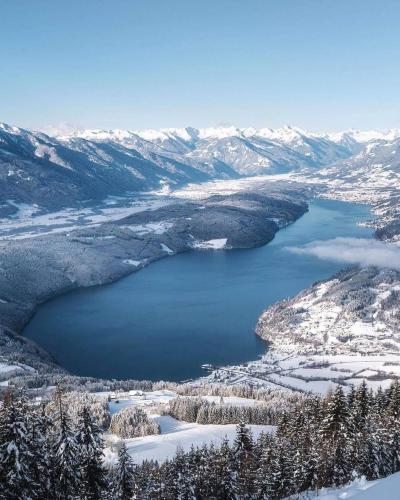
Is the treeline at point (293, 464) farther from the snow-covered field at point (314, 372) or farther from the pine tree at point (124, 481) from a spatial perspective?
the snow-covered field at point (314, 372)

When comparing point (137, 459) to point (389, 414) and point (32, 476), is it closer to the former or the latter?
point (389, 414)

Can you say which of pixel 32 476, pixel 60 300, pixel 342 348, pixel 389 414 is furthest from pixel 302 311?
pixel 32 476

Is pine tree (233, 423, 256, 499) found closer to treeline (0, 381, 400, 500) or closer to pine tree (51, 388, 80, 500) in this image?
treeline (0, 381, 400, 500)

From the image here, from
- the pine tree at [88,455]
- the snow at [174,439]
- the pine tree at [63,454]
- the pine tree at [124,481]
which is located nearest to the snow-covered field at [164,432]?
the snow at [174,439]

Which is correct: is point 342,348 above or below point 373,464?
below

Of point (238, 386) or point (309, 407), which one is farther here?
point (238, 386)

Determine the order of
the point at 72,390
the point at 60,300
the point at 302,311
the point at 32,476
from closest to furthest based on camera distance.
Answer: the point at 32,476 → the point at 72,390 → the point at 302,311 → the point at 60,300
